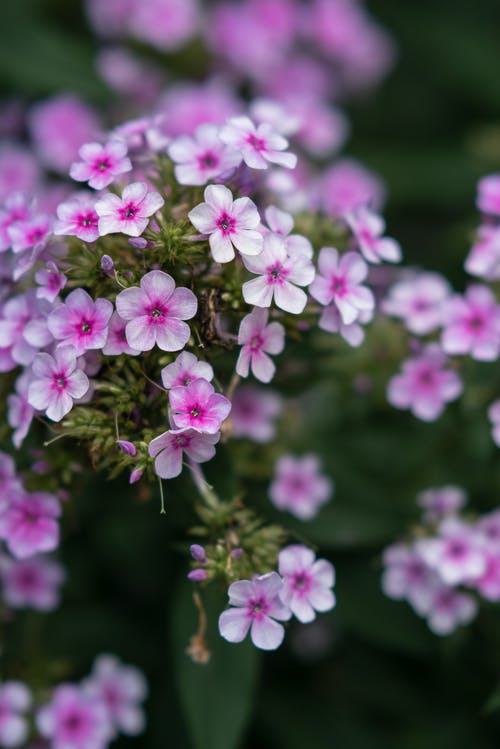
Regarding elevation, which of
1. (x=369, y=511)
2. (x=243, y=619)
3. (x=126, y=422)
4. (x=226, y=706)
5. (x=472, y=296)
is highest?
(x=472, y=296)

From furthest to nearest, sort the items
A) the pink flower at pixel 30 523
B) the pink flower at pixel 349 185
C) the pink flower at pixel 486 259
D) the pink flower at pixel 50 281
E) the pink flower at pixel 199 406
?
the pink flower at pixel 349 185 < the pink flower at pixel 486 259 < the pink flower at pixel 30 523 < the pink flower at pixel 50 281 < the pink flower at pixel 199 406

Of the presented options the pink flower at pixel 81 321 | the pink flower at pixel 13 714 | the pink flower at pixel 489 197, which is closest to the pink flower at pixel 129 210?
the pink flower at pixel 81 321

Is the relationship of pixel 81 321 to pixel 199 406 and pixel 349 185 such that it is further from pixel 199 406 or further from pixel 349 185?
pixel 349 185

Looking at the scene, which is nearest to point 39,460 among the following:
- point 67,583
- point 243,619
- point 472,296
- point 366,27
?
point 243,619

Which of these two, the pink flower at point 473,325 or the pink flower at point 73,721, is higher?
the pink flower at point 473,325

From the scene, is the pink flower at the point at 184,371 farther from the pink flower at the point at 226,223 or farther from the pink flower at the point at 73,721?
the pink flower at the point at 73,721

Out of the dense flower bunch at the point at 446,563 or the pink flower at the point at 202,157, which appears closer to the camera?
the pink flower at the point at 202,157

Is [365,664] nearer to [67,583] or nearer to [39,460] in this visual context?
[67,583]
